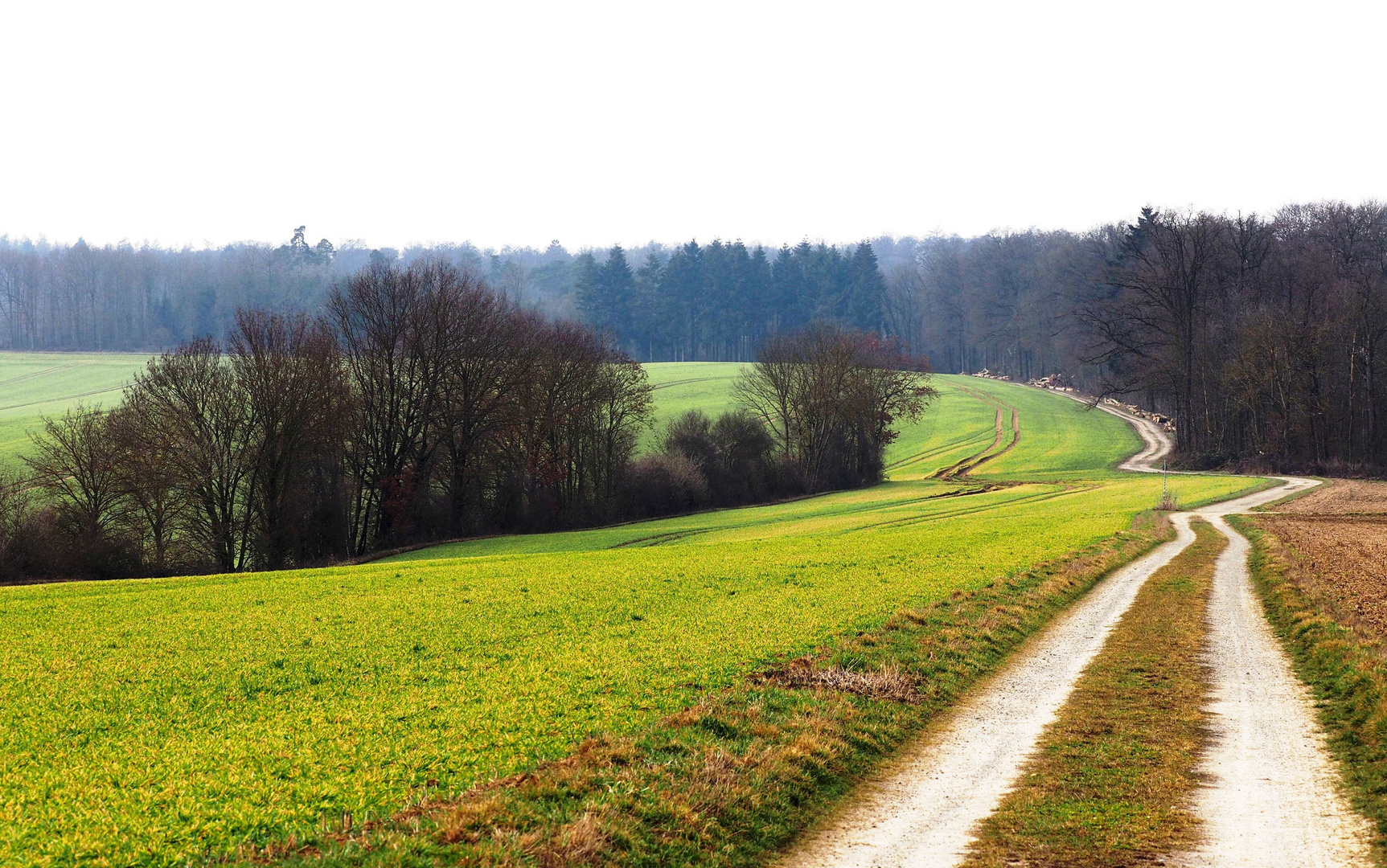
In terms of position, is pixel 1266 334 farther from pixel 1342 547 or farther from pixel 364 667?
pixel 364 667

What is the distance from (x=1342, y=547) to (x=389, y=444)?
152ft

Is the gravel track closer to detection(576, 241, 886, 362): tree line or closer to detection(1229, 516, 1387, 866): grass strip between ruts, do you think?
detection(1229, 516, 1387, 866): grass strip between ruts

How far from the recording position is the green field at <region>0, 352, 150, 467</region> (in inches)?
3307

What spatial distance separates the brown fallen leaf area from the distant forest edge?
1977 cm

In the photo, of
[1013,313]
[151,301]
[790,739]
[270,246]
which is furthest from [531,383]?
[270,246]

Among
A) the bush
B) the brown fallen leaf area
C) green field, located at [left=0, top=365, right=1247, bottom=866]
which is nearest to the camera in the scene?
green field, located at [left=0, top=365, right=1247, bottom=866]

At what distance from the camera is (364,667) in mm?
15859

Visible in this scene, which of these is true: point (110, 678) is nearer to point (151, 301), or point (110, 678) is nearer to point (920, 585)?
point (920, 585)

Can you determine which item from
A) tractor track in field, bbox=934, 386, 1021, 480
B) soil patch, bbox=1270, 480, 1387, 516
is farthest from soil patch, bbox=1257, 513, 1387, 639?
tractor track in field, bbox=934, 386, 1021, 480

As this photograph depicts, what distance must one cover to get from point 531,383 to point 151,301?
128294mm

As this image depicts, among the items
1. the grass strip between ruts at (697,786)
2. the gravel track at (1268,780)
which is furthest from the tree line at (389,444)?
the gravel track at (1268,780)

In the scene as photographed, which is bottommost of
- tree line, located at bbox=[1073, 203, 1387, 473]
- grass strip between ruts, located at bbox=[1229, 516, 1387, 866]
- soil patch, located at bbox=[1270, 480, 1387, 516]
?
soil patch, located at bbox=[1270, 480, 1387, 516]

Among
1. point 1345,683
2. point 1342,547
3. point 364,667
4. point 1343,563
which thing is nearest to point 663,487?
point 1342,547

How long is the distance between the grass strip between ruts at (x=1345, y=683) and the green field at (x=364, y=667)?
7.09 metres
